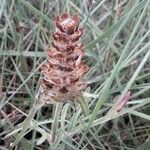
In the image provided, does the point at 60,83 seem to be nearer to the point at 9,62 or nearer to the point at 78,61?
the point at 78,61

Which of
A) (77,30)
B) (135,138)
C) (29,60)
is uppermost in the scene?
(77,30)

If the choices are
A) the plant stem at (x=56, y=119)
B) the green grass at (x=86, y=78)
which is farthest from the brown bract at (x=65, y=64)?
the green grass at (x=86, y=78)

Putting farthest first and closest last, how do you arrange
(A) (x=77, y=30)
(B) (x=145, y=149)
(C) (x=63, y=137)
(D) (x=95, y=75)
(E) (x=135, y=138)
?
(D) (x=95, y=75) → (E) (x=135, y=138) → (B) (x=145, y=149) → (C) (x=63, y=137) → (A) (x=77, y=30)

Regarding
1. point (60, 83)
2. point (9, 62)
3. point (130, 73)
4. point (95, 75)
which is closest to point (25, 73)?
point (9, 62)

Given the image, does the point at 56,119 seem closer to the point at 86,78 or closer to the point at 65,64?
the point at 65,64

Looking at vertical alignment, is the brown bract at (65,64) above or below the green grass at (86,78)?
above

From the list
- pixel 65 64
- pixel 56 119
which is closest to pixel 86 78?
pixel 56 119

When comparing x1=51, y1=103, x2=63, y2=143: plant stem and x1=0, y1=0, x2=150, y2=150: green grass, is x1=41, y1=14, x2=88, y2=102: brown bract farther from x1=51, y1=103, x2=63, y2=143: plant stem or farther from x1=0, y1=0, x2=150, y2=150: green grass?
x1=0, y1=0, x2=150, y2=150: green grass

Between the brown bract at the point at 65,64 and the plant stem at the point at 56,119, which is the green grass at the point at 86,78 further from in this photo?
the brown bract at the point at 65,64
